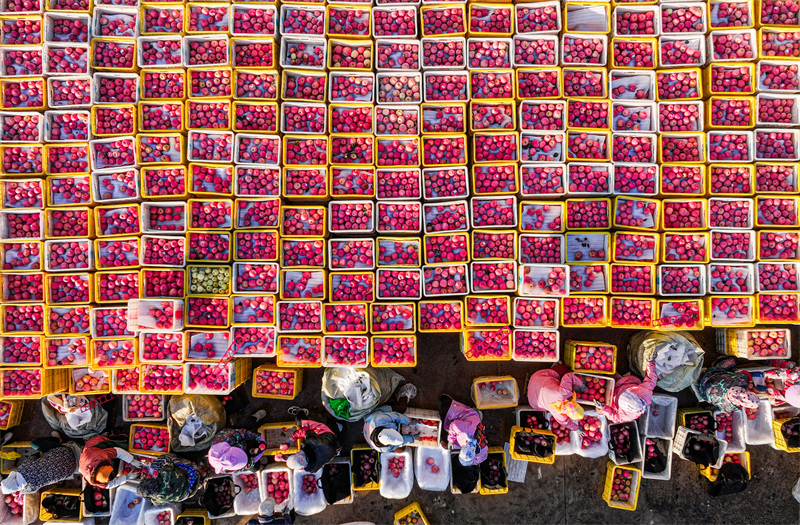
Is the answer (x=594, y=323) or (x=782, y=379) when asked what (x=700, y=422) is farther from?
(x=594, y=323)

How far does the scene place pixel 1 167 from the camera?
5938 mm

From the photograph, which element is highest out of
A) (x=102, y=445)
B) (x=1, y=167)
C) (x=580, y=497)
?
(x=1, y=167)

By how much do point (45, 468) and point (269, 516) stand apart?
3.21m

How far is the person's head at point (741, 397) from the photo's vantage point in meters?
5.39

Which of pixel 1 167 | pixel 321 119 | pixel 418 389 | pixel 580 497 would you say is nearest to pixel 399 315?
pixel 418 389

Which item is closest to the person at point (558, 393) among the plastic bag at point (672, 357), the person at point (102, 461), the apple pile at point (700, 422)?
the plastic bag at point (672, 357)

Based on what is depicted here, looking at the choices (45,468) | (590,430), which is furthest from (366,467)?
(45,468)

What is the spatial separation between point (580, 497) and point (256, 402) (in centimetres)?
555

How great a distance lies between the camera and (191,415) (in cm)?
607

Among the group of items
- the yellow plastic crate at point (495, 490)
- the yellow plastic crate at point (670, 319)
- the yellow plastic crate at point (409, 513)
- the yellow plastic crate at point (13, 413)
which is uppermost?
the yellow plastic crate at point (670, 319)

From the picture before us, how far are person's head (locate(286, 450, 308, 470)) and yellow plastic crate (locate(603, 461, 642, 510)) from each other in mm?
4757

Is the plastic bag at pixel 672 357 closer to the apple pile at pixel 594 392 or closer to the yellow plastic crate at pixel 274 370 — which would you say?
the apple pile at pixel 594 392

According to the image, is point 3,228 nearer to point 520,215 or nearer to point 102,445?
point 102,445

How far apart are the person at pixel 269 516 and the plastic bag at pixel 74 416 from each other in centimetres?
286
